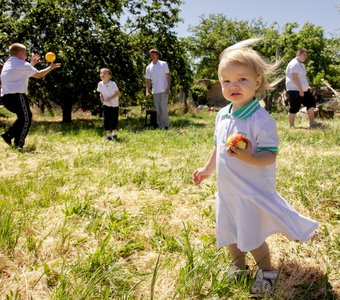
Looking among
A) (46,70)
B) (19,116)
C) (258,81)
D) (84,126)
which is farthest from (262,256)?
(84,126)

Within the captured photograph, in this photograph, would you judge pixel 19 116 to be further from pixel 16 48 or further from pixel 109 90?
pixel 109 90

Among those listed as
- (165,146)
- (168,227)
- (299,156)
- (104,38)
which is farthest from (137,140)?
(104,38)

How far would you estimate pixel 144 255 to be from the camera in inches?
90.0

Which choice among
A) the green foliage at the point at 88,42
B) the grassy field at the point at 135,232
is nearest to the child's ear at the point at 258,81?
the grassy field at the point at 135,232

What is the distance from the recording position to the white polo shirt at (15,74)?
598 cm

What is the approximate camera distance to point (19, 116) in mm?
6137

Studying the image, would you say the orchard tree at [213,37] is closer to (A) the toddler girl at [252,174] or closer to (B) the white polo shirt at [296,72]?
(B) the white polo shirt at [296,72]

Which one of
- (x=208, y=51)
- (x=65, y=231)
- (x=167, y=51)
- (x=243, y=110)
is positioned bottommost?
(x=65, y=231)

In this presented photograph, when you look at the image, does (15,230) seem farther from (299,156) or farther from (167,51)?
(167,51)

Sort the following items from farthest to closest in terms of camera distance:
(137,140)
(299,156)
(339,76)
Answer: (339,76)
(137,140)
(299,156)

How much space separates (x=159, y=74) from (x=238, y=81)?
797cm

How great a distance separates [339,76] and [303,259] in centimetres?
4181

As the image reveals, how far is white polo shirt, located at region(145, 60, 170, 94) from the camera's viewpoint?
9.52m

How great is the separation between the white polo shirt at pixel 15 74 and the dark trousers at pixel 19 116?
0.41ft
